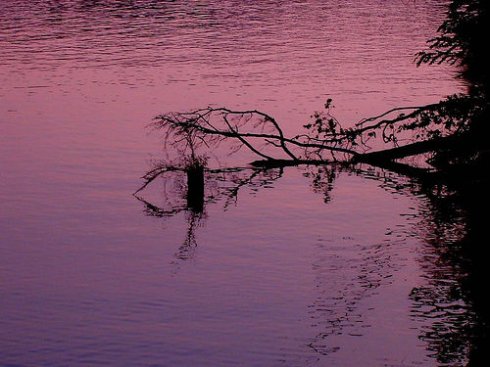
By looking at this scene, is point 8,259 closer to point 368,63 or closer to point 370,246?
point 370,246

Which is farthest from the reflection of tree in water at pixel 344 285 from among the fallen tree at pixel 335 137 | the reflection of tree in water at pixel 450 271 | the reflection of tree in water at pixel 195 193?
the fallen tree at pixel 335 137

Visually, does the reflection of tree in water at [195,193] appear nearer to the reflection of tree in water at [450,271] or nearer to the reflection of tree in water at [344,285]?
the reflection of tree in water at [450,271]

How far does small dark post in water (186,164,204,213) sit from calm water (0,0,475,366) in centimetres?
28

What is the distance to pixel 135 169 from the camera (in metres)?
29.2

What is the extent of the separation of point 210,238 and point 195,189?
245 cm

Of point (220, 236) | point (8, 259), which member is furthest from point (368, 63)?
point (8, 259)

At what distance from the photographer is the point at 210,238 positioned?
24.2 meters

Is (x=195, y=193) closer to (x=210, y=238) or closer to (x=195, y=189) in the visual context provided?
(x=195, y=189)

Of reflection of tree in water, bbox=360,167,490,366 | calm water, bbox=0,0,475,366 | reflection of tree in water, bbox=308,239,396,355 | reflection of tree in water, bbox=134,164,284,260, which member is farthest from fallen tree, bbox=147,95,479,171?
reflection of tree in water, bbox=308,239,396,355

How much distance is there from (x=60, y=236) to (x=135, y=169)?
5328 millimetres

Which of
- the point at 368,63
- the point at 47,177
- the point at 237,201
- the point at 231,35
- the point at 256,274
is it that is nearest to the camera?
the point at 256,274

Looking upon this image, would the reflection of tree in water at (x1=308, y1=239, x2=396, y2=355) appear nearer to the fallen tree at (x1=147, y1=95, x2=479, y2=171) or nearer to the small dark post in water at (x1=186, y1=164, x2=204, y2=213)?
the small dark post in water at (x1=186, y1=164, x2=204, y2=213)

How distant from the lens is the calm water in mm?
18531

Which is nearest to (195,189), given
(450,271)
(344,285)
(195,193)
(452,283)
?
(195,193)
